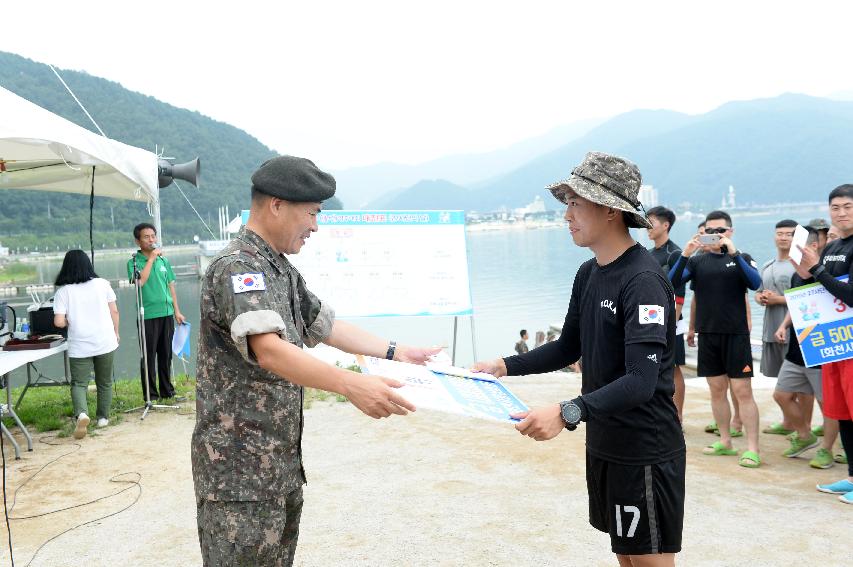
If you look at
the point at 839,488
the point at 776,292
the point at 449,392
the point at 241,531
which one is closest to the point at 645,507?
the point at 449,392

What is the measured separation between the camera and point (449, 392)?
1.97m

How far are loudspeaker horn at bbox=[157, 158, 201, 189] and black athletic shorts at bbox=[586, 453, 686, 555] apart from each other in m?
6.85

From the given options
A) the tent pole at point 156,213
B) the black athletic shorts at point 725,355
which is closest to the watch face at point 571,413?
the black athletic shorts at point 725,355

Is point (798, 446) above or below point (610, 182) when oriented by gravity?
below

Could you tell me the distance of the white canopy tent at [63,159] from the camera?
5.17 m

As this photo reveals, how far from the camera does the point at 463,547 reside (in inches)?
147

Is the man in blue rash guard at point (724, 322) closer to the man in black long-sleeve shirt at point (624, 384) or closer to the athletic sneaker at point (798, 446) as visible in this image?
the athletic sneaker at point (798, 446)

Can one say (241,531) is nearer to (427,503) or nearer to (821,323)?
(427,503)

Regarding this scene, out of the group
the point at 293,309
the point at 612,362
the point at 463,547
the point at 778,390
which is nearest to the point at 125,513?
the point at 463,547

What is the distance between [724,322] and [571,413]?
13.0 feet

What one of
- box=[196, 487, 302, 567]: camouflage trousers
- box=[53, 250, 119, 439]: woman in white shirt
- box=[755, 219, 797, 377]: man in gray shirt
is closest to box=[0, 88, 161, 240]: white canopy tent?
box=[53, 250, 119, 439]: woman in white shirt

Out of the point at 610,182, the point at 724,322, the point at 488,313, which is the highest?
the point at 610,182

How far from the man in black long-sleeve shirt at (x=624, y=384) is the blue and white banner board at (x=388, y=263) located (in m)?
6.43

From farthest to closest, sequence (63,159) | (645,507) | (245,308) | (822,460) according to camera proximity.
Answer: (63,159), (822,460), (645,507), (245,308)
